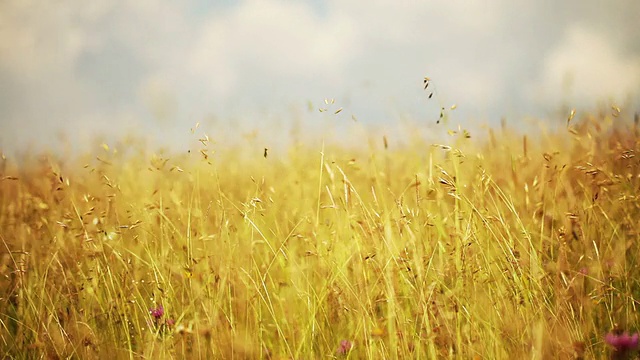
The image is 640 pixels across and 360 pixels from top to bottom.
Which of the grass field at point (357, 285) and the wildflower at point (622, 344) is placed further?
the grass field at point (357, 285)

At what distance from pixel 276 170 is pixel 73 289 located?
1835 mm

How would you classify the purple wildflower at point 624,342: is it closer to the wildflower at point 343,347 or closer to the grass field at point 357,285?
the grass field at point 357,285

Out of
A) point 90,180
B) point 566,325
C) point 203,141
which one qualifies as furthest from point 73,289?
point 566,325

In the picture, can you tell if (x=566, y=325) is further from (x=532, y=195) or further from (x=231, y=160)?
(x=231, y=160)

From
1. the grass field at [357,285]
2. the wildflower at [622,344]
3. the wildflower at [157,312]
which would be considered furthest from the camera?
the wildflower at [157,312]

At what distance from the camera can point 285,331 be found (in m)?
1.89

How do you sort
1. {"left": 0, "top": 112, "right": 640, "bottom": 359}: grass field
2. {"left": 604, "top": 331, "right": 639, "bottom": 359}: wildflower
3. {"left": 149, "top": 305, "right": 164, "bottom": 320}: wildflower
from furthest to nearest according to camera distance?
{"left": 149, "top": 305, "right": 164, "bottom": 320}: wildflower → {"left": 0, "top": 112, "right": 640, "bottom": 359}: grass field → {"left": 604, "top": 331, "right": 639, "bottom": 359}: wildflower

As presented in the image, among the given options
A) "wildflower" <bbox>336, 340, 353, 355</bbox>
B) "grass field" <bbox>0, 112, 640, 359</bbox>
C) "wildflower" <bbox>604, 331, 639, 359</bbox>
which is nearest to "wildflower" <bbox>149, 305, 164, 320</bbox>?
"grass field" <bbox>0, 112, 640, 359</bbox>

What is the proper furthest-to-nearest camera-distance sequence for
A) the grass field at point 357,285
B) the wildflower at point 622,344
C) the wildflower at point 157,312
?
the wildflower at point 157,312
the grass field at point 357,285
the wildflower at point 622,344

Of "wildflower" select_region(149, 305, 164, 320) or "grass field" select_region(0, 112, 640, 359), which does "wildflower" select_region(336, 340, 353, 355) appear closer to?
"grass field" select_region(0, 112, 640, 359)

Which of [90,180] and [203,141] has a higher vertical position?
[203,141]

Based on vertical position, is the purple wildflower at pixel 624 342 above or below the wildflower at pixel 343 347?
above

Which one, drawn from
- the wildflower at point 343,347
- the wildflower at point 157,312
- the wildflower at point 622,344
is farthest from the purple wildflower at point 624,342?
the wildflower at point 157,312

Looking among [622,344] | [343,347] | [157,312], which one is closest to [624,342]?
[622,344]
